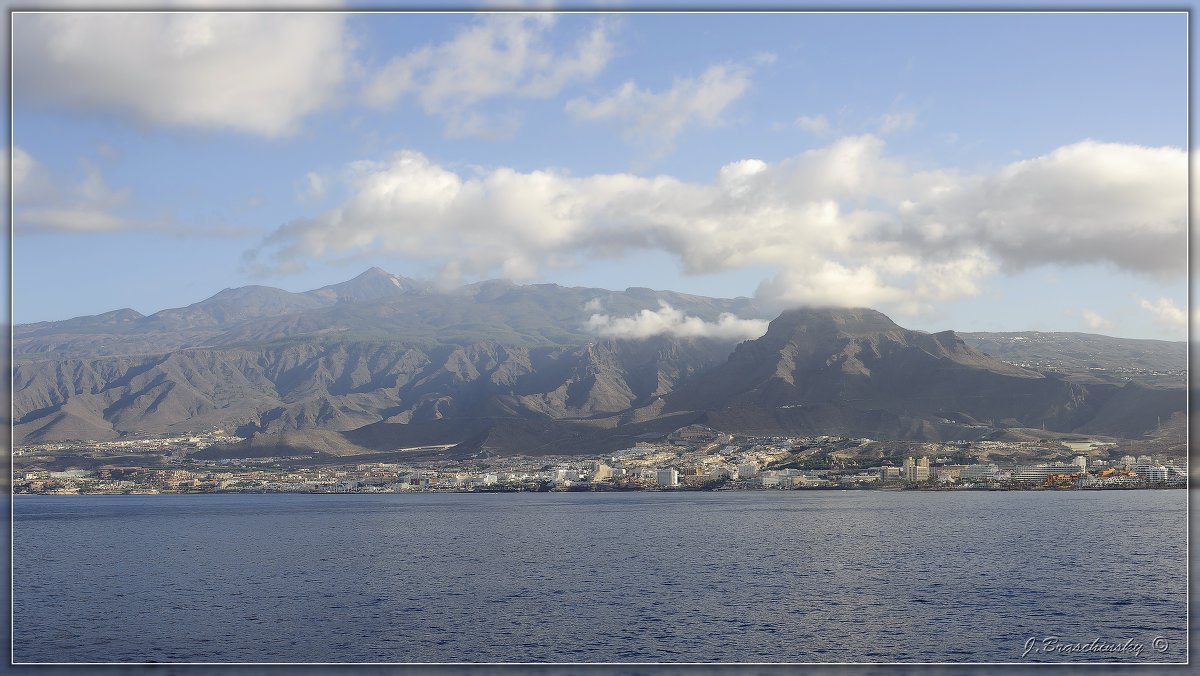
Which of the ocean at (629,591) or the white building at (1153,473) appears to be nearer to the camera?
the ocean at (629,591)

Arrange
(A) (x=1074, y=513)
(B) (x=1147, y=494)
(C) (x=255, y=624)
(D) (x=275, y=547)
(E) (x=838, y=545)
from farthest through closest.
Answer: (B) (x=1147, y=494)
(A) (x=1074, y=513)
(D) (x=275, y=547)
(E) (x=838, y=545)
(C) (x=255, y=624)

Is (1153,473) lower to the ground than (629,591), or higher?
lower

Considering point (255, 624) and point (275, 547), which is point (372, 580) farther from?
point (275, 547)

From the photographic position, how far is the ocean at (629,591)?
2072 inches

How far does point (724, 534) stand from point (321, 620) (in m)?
54.5

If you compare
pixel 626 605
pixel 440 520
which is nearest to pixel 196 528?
pixel 440 520

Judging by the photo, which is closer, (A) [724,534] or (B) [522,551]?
(B) [522,551]

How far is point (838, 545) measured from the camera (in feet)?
309

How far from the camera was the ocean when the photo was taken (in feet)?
173

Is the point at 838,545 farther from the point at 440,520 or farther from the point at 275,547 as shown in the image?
the point at 440,520

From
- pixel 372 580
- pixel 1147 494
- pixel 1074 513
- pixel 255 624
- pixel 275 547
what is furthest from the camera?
pixel 1147 494

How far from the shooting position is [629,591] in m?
69.8

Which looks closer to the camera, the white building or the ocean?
the ocean

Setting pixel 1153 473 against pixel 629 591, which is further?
pixel 1153 473
